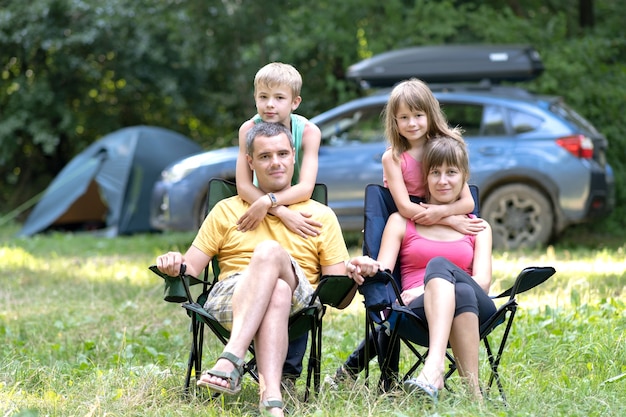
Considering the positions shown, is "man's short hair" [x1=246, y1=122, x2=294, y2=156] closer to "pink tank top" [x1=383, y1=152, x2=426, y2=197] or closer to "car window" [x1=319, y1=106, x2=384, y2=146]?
"pink tank top" [x1=383, y1=152, x2=426, y2=197]

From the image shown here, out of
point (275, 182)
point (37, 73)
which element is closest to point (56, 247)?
point (37, 73)

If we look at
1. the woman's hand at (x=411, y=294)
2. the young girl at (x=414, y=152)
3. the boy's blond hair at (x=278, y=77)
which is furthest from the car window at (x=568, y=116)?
the woman's hand at (x=411, y=294)

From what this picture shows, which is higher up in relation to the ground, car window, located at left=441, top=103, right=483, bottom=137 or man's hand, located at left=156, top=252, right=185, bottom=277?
car window, located at left=441, top=103, right=483, bottom=137

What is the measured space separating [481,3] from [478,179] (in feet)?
17.3

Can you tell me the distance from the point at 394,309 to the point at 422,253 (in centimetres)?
48

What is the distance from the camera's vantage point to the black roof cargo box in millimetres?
8703

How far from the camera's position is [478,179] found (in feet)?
27.1

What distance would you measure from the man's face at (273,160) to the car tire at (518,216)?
4805 mm

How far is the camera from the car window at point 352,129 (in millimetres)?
8484

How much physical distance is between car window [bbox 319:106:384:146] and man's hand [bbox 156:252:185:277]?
16.5 feet

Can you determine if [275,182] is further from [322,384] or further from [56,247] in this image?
[56,247]

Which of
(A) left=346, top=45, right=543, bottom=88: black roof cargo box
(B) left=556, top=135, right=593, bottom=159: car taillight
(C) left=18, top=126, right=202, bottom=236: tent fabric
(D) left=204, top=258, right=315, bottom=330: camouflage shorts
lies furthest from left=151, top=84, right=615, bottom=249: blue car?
(D) left=204, top=258, right=315, bottom=330: camouflage shorts

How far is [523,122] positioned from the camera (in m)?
8.26

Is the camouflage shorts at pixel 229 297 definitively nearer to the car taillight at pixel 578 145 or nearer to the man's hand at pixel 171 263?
the man's hand at pixel 171 263
